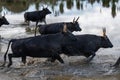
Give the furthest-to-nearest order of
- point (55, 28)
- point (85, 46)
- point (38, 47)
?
1. point (55, 28)
2. point (85, 46)
3. point (38, 47)

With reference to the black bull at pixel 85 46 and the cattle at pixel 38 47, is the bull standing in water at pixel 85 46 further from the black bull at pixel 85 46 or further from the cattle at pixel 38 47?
the cattle at pixel 38 47

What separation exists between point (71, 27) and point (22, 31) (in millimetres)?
5613

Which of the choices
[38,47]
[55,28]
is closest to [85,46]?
[38,47]

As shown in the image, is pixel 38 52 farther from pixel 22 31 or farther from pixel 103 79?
pixel 22 31

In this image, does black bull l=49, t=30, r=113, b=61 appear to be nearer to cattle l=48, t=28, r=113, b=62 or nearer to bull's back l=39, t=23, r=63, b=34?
cattle l=48, t=28, r=113, b=62

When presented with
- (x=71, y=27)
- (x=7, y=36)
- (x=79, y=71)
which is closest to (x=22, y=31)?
(x=7, y=36)

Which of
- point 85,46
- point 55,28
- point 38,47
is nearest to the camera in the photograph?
point 38,47

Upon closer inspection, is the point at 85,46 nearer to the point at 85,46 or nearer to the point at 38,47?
the point at 85,46

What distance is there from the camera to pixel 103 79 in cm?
1118

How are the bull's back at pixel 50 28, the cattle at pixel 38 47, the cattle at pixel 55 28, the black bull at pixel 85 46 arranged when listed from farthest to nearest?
the bull's back at pixel 50 28 → the cattle at pixel 55 28 → the black bull at pixel 85 46 → the cattle at pixel 38 47

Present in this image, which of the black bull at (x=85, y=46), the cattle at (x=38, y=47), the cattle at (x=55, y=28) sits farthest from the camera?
the cattle at (x=55, y=28)

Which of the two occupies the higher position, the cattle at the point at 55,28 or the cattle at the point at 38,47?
the cattle at the point at 38,47

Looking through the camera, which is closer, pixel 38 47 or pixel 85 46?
pixel 38 47

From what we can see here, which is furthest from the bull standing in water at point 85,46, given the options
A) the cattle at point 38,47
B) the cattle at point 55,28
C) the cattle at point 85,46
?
the cattle at point 55,28
